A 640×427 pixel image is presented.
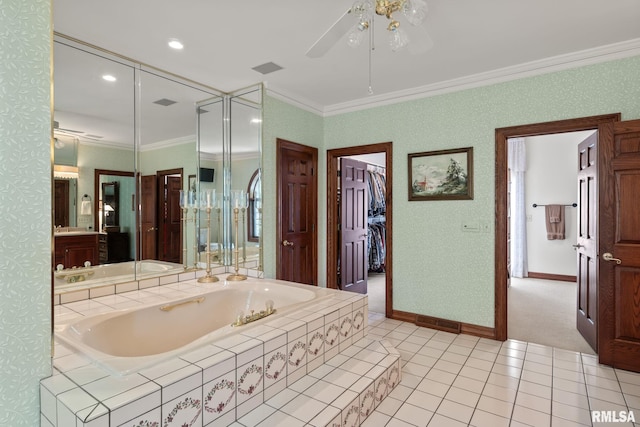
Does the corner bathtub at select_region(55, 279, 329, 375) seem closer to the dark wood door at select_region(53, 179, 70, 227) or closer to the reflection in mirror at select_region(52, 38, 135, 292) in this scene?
the reflection in mirror at select_region(52, 38, 135, 292)

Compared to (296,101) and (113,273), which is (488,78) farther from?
(113,273)

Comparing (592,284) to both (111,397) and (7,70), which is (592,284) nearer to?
(111,397)

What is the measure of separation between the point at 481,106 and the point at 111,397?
3491mm

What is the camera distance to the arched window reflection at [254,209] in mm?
3475

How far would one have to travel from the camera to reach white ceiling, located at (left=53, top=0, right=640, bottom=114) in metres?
2.10

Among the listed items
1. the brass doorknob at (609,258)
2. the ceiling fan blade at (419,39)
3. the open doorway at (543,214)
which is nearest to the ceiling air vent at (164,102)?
the ceiling fan blade at (419,39)

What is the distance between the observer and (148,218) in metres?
2.94

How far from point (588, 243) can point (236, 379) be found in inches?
126

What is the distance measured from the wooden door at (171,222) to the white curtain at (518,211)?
5.66m

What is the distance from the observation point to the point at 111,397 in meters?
1.19

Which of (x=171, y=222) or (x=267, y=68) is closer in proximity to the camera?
(x=267, y=68)

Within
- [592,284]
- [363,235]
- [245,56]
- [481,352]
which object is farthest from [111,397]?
[363,235]
